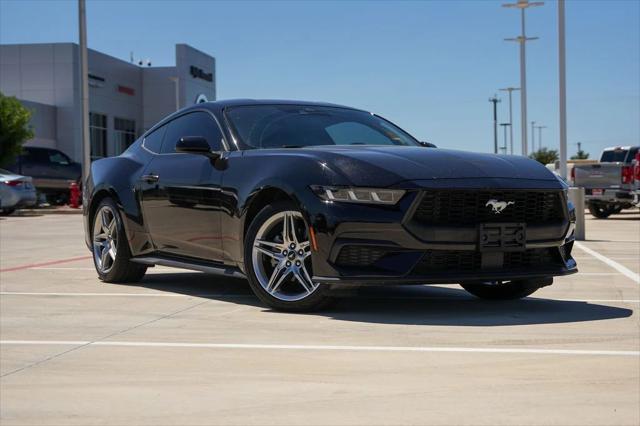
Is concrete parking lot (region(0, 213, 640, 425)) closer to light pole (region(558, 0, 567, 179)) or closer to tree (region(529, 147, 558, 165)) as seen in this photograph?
light pole (region(558, 0, 567, 179))

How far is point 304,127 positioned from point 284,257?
1.24 meters

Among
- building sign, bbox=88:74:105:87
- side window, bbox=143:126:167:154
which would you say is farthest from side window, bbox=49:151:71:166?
side window, bbox=143:126:167:154

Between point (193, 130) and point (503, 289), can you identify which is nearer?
point (503, 289)

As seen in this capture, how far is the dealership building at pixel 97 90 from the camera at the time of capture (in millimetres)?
58594

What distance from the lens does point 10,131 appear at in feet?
131

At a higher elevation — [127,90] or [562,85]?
[127,90]

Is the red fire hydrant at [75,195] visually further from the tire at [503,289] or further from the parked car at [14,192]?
the tire at [503,289]

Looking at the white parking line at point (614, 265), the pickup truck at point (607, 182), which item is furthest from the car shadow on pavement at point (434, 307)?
the pickup truck at point (607, 182)

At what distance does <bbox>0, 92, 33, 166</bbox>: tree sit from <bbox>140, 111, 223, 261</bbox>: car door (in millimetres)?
32797

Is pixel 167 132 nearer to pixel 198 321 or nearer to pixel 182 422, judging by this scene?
pixel 198 321

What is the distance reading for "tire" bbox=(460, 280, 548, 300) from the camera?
23.4 ft

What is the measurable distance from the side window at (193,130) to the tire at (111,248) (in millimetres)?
803

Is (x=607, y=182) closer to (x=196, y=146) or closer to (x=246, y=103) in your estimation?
(x=246, y=103)

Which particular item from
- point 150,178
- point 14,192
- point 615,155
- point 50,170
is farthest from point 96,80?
point 150,178
